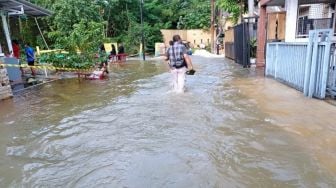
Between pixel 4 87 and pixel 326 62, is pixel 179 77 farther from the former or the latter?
pixel 4 87

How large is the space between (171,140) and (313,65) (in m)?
4.22

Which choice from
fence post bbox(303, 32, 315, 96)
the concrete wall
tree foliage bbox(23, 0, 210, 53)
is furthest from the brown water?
the concrete wall

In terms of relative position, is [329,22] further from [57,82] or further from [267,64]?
[57,82]

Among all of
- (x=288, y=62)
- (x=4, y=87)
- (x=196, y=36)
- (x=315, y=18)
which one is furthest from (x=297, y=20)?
(x=196, y=36)

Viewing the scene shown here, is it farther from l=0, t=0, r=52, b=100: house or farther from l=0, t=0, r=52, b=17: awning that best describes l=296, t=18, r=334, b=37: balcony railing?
l=0, t=0, r=52, b=17: awning

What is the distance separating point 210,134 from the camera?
5.56m

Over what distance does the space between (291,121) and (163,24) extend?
30.5m

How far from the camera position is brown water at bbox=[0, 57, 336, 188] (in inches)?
157


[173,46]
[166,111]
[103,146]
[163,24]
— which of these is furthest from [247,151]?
[163,24]

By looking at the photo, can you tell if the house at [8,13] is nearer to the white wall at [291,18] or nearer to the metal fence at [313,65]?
the metal fence at [313,65]

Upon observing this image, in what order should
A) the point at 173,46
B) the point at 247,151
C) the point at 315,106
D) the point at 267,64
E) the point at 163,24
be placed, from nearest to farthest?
1. the point at 247,151
2. the point at 315,106
3. the point at 173,46
4. the point at 267,64
5. the point at 163,24

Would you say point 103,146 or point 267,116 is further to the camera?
point 267,116

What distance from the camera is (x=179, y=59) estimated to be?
29.7 feet

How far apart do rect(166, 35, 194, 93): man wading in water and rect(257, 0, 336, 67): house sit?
5.05 metres
